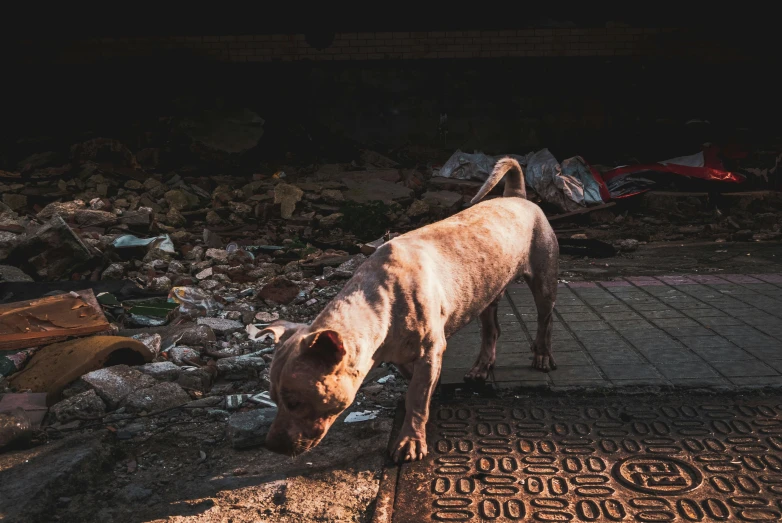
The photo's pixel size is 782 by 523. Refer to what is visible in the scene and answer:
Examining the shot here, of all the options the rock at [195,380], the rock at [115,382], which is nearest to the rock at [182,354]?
the rock at [195,380]

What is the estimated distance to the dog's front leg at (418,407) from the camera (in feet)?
10.9

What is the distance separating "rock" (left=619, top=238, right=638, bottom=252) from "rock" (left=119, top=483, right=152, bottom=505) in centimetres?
731

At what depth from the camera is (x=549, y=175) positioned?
444 inches

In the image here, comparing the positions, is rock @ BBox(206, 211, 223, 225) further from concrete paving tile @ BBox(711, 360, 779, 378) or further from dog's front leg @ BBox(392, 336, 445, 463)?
concrete paving tile @ BBox(711, 360, 779, 378)

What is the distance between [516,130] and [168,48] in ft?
24.1

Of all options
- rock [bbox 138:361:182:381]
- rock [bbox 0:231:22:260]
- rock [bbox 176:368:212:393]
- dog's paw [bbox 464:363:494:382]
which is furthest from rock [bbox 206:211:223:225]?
dog's paw [bbox 464:363:494:382]

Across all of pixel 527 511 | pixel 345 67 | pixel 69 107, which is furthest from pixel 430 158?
pixel 527 511

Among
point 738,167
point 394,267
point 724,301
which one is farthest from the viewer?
point 738,167

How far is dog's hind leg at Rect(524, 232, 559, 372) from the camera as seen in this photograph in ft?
14.1

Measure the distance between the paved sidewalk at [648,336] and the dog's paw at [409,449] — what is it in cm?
96

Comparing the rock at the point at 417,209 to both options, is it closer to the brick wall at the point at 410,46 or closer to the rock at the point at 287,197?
the rock at the point at 287,197

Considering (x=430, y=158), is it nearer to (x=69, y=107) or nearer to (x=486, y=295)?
(x=69, y=107)

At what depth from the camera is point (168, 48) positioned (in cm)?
1340

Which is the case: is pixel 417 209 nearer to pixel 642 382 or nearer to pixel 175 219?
pixel 175 219
